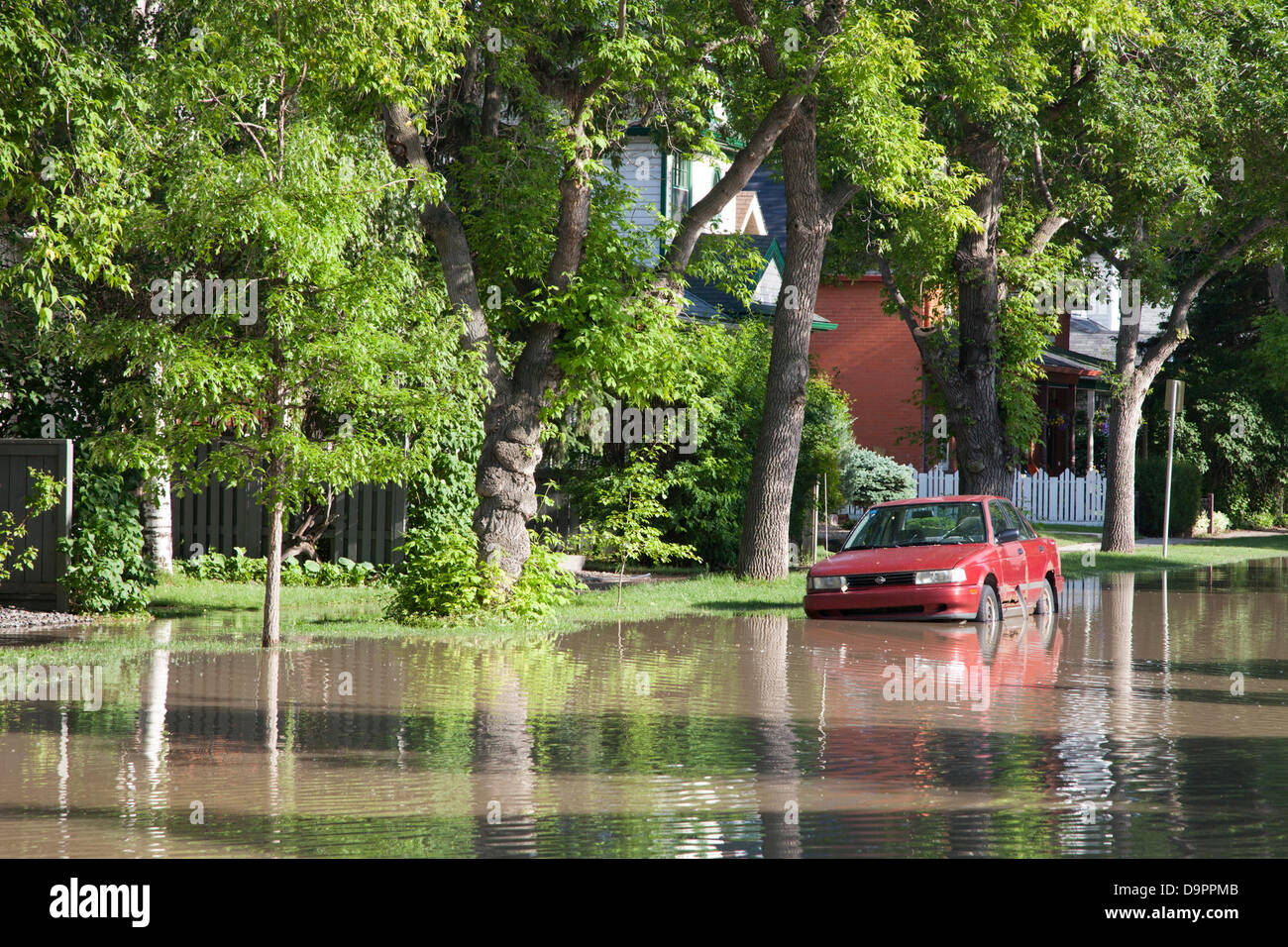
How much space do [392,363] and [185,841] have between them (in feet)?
23.4

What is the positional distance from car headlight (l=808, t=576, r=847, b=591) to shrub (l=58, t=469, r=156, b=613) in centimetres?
745

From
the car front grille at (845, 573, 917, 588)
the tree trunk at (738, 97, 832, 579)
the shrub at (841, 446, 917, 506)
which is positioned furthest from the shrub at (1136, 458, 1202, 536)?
the car front grille at (845, 573, 917, 588)

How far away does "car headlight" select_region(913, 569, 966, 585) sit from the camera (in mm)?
15273

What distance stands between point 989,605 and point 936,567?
91cm

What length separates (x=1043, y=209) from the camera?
2552 cm

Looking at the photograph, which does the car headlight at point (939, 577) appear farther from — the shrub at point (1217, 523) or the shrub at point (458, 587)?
the shrub at point (1217, 523)

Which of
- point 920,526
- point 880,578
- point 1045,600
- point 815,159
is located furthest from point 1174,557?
point 880,578

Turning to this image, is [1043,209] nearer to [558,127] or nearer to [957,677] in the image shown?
[558,127]

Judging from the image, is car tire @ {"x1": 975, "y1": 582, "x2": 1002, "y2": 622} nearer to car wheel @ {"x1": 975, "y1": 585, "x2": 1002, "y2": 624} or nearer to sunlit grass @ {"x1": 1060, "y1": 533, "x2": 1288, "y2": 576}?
car wheel @ {"x1": 975, "y1": 585, "x2": 1002, "y2": 624}

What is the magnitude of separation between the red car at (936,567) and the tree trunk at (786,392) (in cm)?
352

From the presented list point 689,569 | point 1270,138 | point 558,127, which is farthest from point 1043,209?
point 558,127

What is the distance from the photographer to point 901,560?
1570 cm

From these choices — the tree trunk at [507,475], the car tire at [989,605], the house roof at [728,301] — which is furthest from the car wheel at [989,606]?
the house roof at [728,301]

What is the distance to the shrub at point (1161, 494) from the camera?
3469 centimetres
